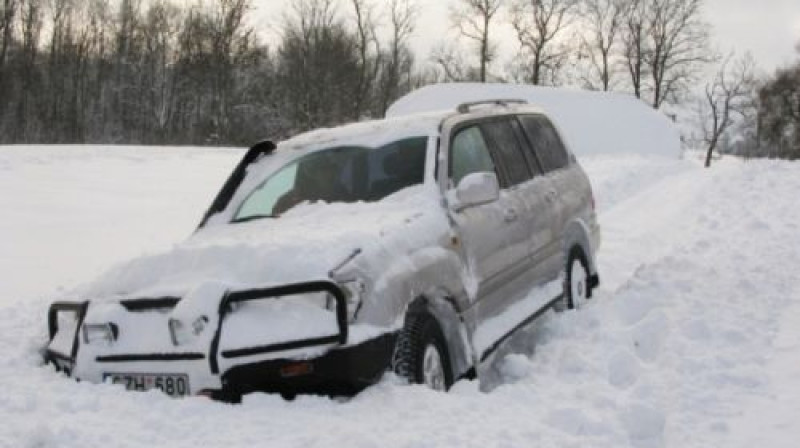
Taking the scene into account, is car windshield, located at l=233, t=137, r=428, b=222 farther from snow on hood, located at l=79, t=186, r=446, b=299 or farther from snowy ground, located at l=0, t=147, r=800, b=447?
snowy ground, located at l=0, t=147, r=800, b=447

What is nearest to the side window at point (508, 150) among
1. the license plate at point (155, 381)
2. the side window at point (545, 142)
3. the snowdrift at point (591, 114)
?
the side window at point (545, 142)

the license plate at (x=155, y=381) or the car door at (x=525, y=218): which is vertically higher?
the car door at (x=525, y=218)

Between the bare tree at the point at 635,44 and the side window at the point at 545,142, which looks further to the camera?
the bare tree at the point at 635,44

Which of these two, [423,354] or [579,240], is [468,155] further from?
[579,240]

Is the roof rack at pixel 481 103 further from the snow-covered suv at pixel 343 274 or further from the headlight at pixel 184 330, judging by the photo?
the headlight at pixel 184 330

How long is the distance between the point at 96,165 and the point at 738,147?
70.0m

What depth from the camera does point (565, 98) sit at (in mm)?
37125

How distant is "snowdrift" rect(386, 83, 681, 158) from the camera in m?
35.8

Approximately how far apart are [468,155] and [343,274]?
197 centimetres

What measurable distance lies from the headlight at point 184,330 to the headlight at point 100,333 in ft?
1.34

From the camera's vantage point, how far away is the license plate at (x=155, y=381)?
3842 mm

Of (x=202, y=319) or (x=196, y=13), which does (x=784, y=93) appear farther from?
(x=202, y=319)

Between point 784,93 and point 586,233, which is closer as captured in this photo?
point 586,233

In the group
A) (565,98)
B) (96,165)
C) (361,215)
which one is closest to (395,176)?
(361,215)
